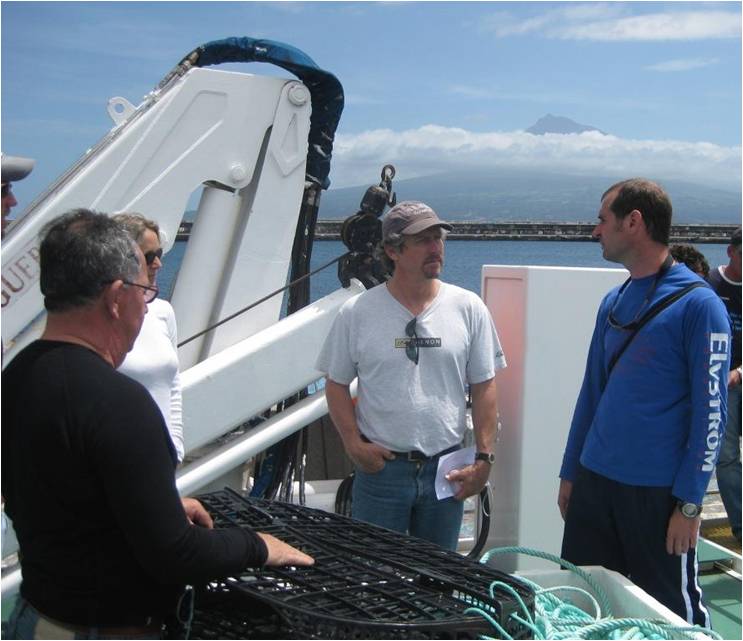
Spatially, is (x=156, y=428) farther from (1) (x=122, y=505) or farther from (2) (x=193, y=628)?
(2) (x=193, y=628)

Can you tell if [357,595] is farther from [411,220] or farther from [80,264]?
[411,220]

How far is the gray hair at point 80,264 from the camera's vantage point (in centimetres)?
161

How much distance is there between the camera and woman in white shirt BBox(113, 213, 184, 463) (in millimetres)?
2633

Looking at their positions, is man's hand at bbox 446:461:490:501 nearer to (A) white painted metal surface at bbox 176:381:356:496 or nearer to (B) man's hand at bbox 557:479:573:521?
(B) man's hand at bbox 557:479:573:521

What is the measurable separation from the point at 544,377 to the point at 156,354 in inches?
68.3

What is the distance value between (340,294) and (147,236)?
3.96 ft

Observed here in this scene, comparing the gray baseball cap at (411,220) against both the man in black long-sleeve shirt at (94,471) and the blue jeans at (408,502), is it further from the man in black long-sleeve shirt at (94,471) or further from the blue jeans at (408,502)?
the man in black long-sleeve shirt at (94,471)

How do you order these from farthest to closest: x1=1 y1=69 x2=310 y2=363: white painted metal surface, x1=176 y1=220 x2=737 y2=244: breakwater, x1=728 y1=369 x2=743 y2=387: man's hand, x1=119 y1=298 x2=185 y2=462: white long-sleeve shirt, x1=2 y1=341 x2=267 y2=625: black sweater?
x1=176 y1=220 x2=737 y2=244: breakwater < x1=728 y1=369 x2=743 y2=387: man's hand < x1=1 y1=69 x2=310 y2=363: white painted metal surface < x1=119 y1=298 x2=185 y2=462: white long-sleeve shirt < x1=2 y1=341 x2=267 y2=625: black sweater

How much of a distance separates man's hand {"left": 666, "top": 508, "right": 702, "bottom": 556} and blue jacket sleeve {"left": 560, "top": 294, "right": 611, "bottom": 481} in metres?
0.44

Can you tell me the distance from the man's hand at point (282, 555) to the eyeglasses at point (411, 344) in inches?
51.7

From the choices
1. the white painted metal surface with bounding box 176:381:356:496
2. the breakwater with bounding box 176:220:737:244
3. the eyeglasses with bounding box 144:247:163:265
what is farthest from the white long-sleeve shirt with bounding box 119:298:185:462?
the breakwater with bounding box 176:220:737:244

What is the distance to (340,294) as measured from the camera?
12.7ft

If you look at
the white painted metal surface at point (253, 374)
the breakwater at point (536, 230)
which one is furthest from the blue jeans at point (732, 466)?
the breakwater at point (536, 230)

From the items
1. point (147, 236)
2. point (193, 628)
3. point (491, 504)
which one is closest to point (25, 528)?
point (193, 628)
